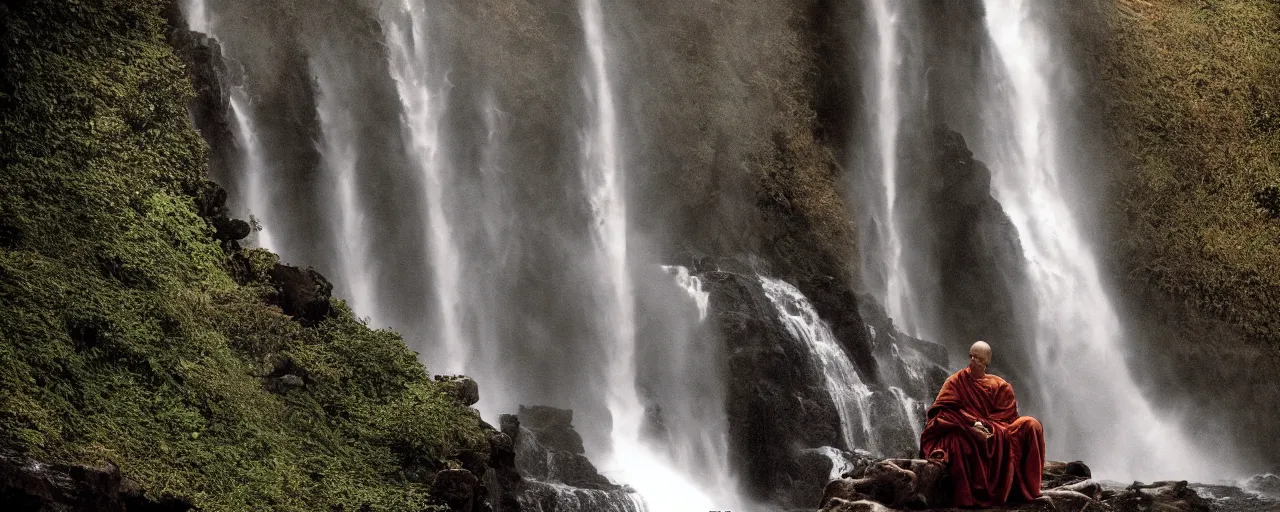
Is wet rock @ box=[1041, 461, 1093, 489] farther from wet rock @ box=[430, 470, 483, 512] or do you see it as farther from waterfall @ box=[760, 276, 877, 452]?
waterfall @ box=[760, 276, 877, 452]

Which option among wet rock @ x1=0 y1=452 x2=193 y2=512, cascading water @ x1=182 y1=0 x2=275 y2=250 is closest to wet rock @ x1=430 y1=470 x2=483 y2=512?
wet rock @ x1=0 y1=452 x2=193 y2=512

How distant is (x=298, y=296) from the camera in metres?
17.9

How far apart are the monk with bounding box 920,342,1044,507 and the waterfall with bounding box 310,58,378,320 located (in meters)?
15.0

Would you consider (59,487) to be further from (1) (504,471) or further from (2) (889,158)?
(2) (889,158)

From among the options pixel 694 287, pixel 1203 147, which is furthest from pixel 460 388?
pixel 1203 147

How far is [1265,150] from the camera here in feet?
119

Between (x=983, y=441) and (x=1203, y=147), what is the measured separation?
26314mm

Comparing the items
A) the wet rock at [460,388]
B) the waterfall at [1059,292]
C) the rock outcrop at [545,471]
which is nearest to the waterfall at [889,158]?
the waterfall at [1059,292]

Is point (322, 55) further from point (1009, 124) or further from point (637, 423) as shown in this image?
point (1009, 124)

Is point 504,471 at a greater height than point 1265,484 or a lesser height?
lesser

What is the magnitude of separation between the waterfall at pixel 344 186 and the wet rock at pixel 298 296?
7.88 meters

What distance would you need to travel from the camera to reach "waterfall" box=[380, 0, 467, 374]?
27656mm

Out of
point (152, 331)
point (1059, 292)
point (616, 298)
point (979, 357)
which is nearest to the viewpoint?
point (979, 357)

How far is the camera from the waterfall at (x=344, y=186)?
2644cm
